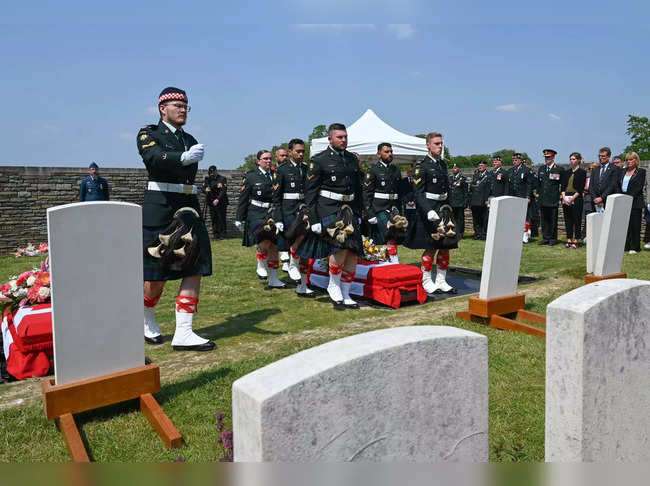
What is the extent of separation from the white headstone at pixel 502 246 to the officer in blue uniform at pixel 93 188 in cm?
1088

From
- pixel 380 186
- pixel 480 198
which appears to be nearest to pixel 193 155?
pixel 380 186

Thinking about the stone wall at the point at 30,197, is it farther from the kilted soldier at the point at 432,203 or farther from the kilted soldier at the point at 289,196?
the kilted soldier at the point at 432,203

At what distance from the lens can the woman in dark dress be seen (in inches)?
484

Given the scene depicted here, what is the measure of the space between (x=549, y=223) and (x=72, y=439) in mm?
12119

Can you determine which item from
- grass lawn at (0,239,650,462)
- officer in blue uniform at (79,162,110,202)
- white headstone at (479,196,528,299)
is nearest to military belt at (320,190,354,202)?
grass lawn at (0,239,650,462)

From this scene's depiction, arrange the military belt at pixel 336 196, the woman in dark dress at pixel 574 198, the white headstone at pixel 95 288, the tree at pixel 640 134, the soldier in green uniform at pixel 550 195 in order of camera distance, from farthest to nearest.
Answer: the tree at pixel 640 134
the soldier in green uniform at pixel 550 195
the woman in dark dress at pixel 574 198
the military belt at pixel 336 196
the white headstone at pixel 95 288

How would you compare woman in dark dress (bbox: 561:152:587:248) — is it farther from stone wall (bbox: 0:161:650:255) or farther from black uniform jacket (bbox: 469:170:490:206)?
black uniform jacket (bbox: 469:170:490:206)

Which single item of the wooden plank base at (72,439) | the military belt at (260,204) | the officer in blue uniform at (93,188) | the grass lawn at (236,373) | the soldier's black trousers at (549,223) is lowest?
the grass lawn at (236,373)

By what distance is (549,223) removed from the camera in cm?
1284

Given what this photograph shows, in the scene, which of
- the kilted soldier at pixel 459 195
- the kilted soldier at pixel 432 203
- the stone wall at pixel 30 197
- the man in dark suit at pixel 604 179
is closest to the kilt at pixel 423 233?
the kilted soldier at pixel 432 203

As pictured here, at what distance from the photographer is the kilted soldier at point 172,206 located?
13.9ft

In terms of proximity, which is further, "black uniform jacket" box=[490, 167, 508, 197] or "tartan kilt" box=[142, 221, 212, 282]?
"black uniform jacket" box=[490, 167, 508, 197]

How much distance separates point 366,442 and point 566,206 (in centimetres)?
1228

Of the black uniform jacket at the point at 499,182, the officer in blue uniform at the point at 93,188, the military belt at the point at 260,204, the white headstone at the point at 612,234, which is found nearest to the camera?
the white headstone at the point at 612,234
